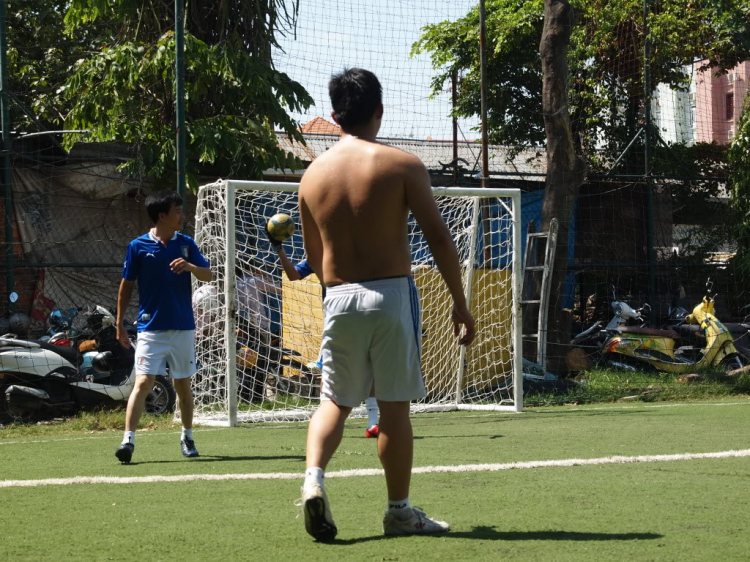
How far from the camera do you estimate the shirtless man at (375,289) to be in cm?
393

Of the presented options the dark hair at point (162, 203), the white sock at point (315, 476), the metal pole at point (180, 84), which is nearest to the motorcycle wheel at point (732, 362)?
the metal pole at point (180, 84)

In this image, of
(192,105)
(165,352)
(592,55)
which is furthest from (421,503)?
(592,55)

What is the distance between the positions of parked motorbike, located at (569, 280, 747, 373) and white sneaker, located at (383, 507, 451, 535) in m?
10.3

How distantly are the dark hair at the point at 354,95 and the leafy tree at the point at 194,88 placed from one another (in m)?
7.95

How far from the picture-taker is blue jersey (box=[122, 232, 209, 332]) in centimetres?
692

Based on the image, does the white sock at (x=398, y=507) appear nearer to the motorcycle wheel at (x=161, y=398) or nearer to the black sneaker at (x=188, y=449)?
the black sneaker at (x=188, y=449)

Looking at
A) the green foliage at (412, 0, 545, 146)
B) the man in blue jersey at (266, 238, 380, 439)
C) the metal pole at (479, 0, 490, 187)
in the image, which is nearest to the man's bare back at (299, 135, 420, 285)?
the man in blue jersey at (266, 238, 380, 439)

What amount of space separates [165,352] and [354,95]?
340cm

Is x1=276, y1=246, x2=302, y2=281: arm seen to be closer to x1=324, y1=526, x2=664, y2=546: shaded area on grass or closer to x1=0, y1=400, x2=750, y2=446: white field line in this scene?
x1=0, y1=400, x2=750, y2=446: white field line

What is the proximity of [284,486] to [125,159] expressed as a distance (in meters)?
8.95

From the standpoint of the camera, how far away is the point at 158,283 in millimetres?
6938

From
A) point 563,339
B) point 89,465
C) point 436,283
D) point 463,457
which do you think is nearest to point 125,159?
point 436,283

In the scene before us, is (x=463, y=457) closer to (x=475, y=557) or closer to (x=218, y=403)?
(x=475, y=557)

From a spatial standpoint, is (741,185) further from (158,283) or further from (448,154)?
(158,283)
